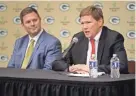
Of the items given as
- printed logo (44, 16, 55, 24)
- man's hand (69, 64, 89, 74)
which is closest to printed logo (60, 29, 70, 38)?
printed logo (44, 16, 55, 24)

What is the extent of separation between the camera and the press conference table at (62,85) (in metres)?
2.28

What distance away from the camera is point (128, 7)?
399 cm

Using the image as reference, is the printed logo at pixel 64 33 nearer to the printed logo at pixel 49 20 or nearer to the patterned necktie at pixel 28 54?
the printed logo at pixel 49 20

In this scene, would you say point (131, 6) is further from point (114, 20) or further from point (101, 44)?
point (101, 44)

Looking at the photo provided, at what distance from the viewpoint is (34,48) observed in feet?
11.2

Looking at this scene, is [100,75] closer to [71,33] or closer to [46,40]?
[46,40]

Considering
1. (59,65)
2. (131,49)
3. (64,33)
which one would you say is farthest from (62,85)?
(64,33)

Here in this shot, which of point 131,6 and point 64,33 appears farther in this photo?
point 64,33

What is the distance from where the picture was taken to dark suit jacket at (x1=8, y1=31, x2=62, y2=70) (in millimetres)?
3309

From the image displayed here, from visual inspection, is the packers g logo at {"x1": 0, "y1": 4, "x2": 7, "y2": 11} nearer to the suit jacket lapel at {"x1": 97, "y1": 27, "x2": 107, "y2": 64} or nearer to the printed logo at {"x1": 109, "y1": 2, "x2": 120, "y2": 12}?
the printed logo at {"x1": 109, "y1": 2, "x2": 120, "y2": 12}

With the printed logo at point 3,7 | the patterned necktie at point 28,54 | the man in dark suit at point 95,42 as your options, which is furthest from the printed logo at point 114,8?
the printed logo at point 3,7

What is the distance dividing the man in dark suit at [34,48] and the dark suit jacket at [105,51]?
0.29 meters

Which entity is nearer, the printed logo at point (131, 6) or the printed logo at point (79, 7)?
the printed logo at point (131, 6)

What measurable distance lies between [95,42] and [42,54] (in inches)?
23.7
